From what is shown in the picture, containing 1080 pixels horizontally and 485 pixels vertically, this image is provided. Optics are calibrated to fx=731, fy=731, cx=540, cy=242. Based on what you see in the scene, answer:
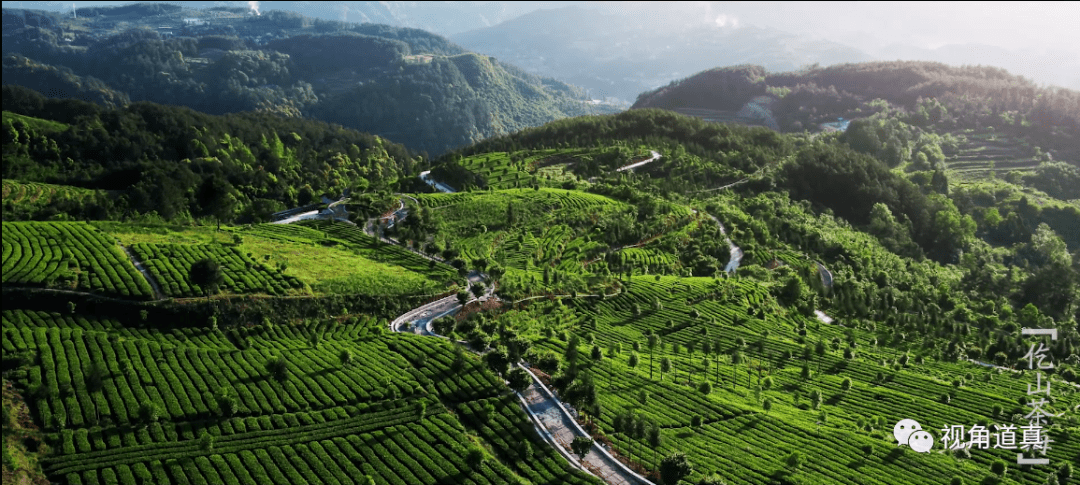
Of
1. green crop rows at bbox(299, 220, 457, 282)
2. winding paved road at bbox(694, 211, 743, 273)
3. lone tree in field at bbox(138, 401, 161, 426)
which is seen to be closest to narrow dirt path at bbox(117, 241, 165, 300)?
lone tree in field at bbox(138, 401, 161, 426)

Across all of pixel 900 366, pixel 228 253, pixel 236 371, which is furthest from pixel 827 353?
pixel 228 253

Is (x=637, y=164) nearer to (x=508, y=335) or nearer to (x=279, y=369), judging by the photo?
(x=508, y=335)

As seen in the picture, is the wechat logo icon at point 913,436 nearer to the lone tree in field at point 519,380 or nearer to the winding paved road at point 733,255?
the lone tree in field at point 519,380

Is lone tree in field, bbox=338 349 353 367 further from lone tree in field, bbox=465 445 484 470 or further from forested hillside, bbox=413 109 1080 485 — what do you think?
lone tree in field, bbox=465 445 484 470

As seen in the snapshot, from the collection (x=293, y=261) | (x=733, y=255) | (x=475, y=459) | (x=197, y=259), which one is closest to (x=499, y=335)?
(x=475, y=459)

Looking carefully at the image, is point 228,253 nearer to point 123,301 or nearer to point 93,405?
point 123,301
